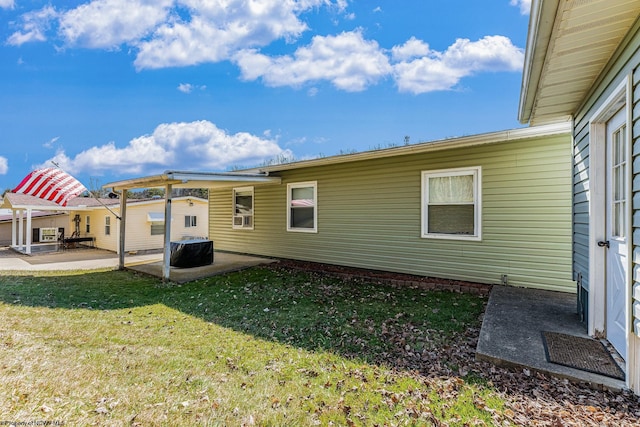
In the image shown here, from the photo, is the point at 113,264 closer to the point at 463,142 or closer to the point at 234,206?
the point at 234,206

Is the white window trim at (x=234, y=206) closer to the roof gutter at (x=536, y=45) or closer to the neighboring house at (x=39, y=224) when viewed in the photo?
the roof gutter at (x=536, y=45)

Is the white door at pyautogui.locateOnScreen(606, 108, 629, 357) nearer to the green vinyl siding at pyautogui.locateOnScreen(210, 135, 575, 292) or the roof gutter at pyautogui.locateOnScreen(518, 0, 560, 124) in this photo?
the roof gutter at pyautogui.locateOnScreen(518, 0, 560, 124)

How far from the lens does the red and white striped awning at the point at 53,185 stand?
9.09 meters

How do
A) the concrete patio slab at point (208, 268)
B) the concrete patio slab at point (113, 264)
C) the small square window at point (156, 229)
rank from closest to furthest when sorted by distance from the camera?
1. the concrete patio slab at point (208, 268)
2. the concrete patio slab at point (113, 264)
3. the small square window at point (156, 229)

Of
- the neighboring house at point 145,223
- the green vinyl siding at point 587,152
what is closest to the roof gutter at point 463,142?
the green vinyl siding at point 587,152

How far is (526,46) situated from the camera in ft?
9.32

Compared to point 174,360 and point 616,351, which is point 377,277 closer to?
point 616,351

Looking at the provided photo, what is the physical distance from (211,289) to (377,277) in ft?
11.7

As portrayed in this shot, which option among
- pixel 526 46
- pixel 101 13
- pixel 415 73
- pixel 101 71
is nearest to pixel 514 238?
pixel 526 46

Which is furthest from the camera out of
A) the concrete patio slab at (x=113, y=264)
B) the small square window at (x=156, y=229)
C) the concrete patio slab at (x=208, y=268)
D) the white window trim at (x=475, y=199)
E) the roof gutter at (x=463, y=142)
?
the small square window at (x=156, y=229)

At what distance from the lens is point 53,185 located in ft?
30.0

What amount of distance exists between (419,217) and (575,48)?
4206mm

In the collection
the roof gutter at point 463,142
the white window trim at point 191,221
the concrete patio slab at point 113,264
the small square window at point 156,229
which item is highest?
the roof gutter at point 463,142

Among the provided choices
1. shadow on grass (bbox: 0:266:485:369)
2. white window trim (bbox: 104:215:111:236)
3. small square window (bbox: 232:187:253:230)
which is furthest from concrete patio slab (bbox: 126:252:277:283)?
white window trim (bbox: 104:215:111:236)
